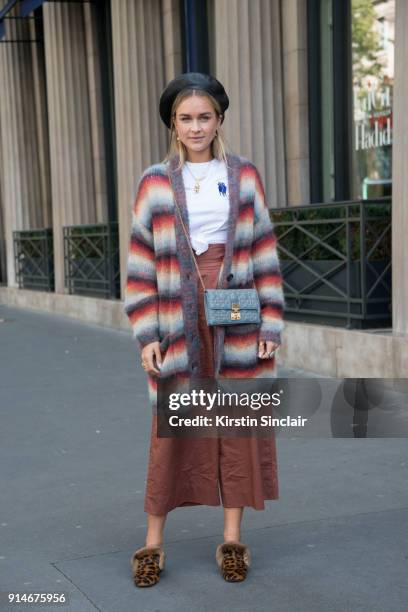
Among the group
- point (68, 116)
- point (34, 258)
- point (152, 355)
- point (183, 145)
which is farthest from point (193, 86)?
point (34, 258)

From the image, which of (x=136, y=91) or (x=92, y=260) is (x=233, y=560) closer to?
(x=136, y=91)

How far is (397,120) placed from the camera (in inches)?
315

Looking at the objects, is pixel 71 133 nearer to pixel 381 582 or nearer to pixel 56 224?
pixel 56 224

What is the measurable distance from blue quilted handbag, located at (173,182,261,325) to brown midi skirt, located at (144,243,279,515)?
17 cm

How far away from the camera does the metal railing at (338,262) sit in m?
8.98

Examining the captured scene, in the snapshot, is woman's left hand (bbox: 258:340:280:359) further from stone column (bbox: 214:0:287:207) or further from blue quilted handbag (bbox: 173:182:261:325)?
stone column (bbox: 214:0:287:207)

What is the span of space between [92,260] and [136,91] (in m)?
3.02

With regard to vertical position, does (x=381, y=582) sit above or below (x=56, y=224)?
below

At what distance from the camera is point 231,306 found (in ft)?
13.1

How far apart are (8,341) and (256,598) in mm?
9455

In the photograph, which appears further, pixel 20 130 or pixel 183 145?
pixel 20 130

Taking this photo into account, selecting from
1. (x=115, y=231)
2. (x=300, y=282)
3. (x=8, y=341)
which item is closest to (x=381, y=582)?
(x=300, y=282)

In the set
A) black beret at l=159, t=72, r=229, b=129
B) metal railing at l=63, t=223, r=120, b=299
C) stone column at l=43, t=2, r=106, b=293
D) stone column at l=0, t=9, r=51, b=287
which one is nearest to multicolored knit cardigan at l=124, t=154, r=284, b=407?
black beret at l=159, t=72, r=229, b=129

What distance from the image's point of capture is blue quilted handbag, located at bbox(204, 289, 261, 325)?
3957mm
